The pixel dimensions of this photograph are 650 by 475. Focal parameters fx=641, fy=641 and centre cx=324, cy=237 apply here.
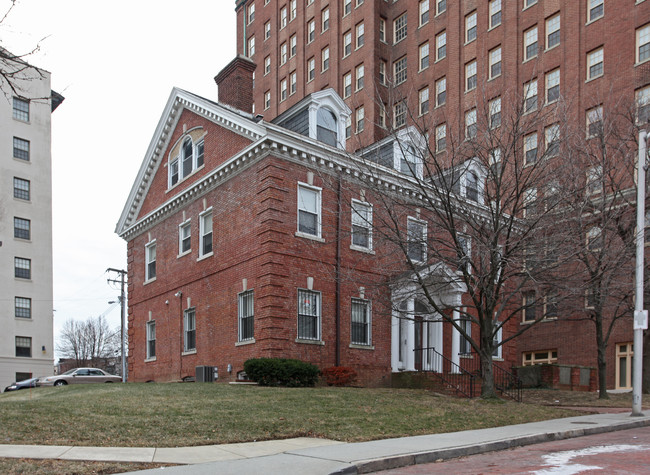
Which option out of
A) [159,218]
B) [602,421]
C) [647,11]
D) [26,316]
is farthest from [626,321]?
[26,316]

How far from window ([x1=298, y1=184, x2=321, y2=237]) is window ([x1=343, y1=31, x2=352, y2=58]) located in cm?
3166

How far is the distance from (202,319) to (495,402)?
1164cm

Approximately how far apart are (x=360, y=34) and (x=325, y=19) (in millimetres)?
5100

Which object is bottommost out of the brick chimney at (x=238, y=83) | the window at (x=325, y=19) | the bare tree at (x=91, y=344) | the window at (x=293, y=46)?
the bare tree at (x=91, y=344)

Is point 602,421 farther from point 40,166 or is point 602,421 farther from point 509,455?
point 40,166

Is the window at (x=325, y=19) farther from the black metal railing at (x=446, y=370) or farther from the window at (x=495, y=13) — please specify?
the black metal railing at (x=446, y=370)

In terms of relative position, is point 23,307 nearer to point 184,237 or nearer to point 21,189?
point 21,189

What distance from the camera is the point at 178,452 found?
9.34 m

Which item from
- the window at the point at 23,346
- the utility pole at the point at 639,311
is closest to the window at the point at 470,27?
the utility pole at the point at 639,311

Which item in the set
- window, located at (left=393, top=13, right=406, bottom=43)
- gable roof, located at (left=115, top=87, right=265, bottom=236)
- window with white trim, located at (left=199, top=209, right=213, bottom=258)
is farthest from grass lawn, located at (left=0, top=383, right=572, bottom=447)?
window, located at (left=393, top=13, right=406, bottom=43)

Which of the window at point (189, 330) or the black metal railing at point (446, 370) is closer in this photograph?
the black metal railing at point (446, 370)

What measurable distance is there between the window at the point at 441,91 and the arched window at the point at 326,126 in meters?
20.8

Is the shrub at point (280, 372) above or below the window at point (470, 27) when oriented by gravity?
below

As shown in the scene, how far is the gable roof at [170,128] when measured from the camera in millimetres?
22328
